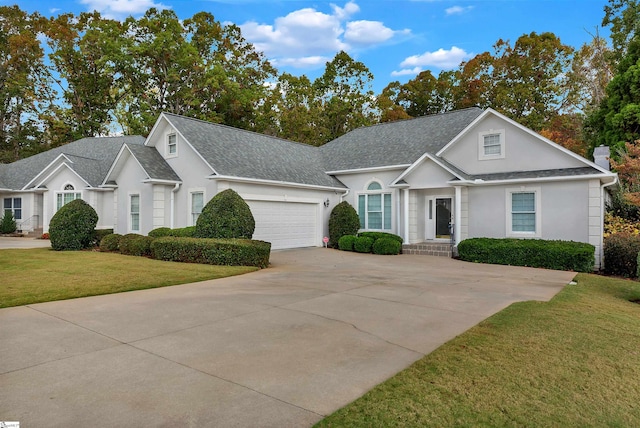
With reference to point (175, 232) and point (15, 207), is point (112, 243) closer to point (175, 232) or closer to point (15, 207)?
point (175, 232)

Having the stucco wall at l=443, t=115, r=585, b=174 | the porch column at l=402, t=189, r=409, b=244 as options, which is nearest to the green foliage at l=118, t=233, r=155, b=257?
the porch column at l=402, t=189, r=409, b=244

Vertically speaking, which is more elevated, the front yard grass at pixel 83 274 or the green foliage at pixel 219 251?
the green foliage at pixel 219 251

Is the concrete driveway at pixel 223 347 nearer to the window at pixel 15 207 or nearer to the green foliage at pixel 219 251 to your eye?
the green foliage at pixel 219 251

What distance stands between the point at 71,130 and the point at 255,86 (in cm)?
1784

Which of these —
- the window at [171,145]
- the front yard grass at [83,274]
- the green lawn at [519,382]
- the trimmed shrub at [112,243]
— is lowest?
the green lawn at [519,382]

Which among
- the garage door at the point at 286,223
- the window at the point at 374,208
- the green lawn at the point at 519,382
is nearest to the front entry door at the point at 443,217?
the window at the point at 374,208

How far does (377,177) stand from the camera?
63.0ft

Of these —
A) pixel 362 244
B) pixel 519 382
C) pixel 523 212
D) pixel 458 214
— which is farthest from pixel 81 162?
pixel 519 382

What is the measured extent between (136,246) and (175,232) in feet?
4.91

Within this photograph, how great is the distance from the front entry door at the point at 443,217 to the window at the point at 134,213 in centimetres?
1390

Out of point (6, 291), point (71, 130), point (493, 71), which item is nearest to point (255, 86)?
point (71, 130)

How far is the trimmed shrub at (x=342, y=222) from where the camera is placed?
735 inches

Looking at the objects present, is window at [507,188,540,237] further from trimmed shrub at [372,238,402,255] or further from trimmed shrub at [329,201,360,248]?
trimmed shrub at [329,201,360,248]

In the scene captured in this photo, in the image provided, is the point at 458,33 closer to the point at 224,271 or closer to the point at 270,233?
the point at 270,233
